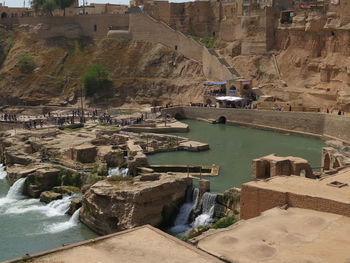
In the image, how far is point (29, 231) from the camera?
19.7 m

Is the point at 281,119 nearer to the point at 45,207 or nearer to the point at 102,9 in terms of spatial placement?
the point at 45,207

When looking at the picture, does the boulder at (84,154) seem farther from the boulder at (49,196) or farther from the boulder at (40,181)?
the boulder at (49,196)

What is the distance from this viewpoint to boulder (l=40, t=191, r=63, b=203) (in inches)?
916

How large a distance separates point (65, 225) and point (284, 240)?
11.4 meters

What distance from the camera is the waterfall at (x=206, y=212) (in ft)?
65.1

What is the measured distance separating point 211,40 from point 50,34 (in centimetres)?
1828

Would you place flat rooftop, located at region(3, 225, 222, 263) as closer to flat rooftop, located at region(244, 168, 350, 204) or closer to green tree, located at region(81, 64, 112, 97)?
flat rooftop, located at region(244, 168, 350, 204)

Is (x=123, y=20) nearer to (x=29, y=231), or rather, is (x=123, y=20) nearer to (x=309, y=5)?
(x=309, y=5)

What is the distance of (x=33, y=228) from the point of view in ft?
65.6

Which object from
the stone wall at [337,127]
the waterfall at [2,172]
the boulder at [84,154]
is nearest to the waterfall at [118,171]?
the boulder at [84,154]

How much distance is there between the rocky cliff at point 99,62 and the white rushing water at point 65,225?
28.4 m

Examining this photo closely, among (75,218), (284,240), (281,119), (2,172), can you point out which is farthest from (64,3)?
(284,240)

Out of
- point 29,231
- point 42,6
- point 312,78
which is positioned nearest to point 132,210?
point 29,231

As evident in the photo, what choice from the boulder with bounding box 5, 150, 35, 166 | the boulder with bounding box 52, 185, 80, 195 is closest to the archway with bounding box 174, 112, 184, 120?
the boulder with bounding box 5, 150, 35, 166
